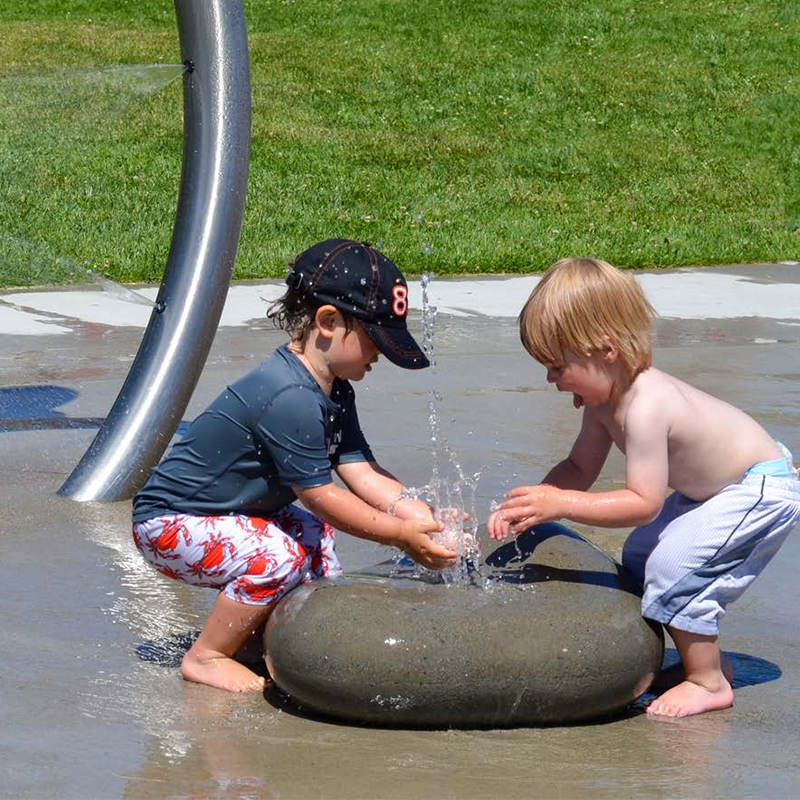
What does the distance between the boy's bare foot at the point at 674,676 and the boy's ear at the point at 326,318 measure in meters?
1.15

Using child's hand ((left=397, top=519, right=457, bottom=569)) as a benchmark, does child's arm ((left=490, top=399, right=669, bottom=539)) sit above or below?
above

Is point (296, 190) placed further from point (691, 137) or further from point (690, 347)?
point (690, 347)

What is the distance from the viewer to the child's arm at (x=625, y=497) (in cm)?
351

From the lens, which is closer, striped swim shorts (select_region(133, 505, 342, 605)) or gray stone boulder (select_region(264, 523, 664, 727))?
gray stone boulder (select_region(264, 523, 664, 727))

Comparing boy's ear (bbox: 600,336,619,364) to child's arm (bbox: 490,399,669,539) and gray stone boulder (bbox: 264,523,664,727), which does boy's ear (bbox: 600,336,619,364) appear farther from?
gray stone boulder (bbox: 264,523,664,727)

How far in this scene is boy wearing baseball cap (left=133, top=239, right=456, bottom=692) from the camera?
11.7ft

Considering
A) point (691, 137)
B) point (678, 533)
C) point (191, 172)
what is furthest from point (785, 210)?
point (678, 533)

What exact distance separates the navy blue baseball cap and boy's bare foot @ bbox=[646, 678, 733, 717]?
972 mm

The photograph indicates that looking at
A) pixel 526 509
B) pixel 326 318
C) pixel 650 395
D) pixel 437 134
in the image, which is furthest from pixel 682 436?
pixel 437 134

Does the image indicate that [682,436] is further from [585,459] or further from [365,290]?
[365,290]

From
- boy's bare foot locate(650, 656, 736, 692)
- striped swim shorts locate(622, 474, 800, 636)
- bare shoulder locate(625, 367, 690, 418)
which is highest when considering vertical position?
bare shoulder locate(625, 367, 690, 418)

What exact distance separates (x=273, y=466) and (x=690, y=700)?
3.65 ft

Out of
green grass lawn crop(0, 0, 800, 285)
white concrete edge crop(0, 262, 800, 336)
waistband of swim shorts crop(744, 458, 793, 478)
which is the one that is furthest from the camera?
green grass lawn crop(0, 0, 800, 285)

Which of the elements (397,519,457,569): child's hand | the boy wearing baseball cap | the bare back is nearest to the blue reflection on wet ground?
the boy wearing baseball cap
